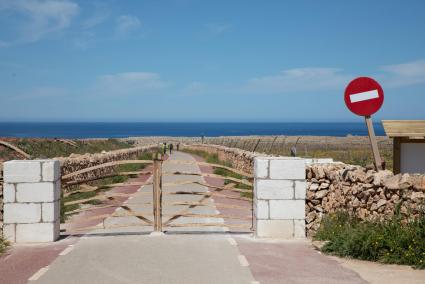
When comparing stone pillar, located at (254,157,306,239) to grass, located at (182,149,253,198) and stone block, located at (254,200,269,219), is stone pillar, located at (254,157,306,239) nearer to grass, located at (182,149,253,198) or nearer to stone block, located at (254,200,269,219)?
stone block, located at (254,200,269,219)

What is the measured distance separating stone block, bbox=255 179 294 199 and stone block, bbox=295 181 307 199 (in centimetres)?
9

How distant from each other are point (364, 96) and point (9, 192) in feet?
23.6

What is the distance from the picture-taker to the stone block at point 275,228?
10875 millimetres

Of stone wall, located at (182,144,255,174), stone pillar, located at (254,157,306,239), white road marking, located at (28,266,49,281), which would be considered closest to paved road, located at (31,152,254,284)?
white road marking, located at (28,266,49,281)

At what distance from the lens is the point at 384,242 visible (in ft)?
29.6

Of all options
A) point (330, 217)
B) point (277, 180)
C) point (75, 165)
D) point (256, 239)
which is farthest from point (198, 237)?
point (75, 165)

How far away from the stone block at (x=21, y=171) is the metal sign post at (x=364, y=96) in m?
6.25

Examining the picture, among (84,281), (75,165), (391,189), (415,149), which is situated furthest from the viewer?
(75,165)

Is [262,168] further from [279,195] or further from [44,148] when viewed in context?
[44,148]

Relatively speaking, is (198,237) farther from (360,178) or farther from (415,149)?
(415,149)

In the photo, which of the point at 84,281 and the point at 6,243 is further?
the point at 6,243

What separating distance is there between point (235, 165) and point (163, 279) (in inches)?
940

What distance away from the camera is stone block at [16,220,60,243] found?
10445 millimetres

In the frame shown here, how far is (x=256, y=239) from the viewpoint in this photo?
10805mm
